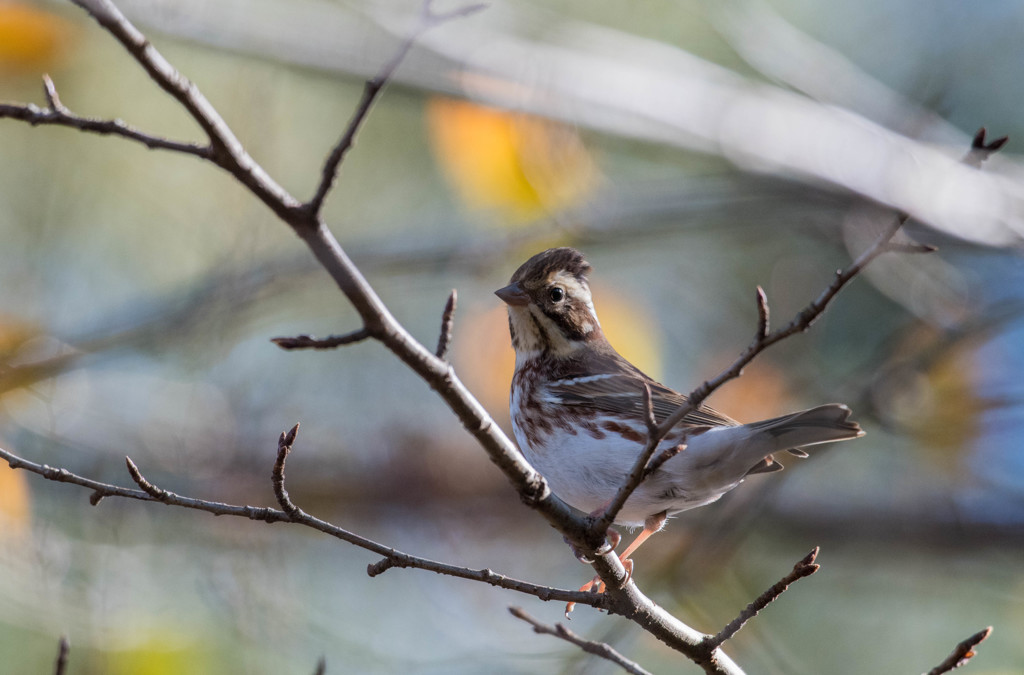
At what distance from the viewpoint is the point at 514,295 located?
15.2ft

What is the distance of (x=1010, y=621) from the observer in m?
8.17

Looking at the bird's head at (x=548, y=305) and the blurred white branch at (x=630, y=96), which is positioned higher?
the blurred white branch at (x=630, y=96)

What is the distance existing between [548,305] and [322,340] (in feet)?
8.76

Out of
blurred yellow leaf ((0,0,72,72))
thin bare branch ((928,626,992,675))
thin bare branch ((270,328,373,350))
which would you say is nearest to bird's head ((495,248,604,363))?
thin bare branch ((928,626,992,675))

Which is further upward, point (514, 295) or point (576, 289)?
point (576, 289)

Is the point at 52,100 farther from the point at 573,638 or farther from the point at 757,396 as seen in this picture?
the point at 757,396

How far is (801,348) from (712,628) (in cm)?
439

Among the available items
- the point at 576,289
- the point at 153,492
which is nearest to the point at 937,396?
the point at 576,289

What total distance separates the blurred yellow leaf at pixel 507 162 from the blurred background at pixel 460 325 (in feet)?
0.09

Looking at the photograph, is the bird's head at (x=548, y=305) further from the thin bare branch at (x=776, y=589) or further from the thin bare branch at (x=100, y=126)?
the thin bare branch at (x=100, y=126)

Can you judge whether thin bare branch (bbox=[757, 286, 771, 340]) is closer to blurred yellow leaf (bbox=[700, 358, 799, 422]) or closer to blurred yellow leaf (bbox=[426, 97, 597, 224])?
blurred yellow leaf (bbox=[426, 97, 597, 224])

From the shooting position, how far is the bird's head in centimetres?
472

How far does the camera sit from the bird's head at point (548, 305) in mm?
4719

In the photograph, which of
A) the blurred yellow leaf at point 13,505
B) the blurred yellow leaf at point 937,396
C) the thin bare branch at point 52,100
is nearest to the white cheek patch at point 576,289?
the blurred yellow leaf at point 937,396
